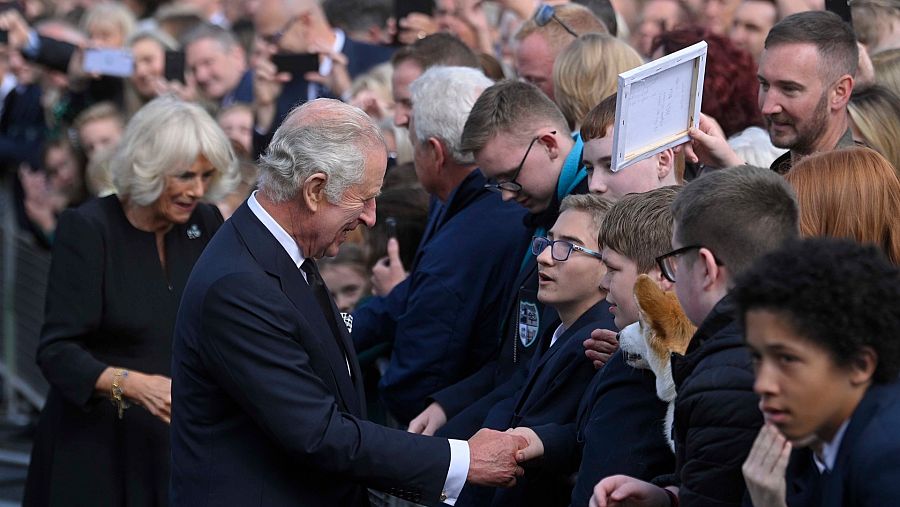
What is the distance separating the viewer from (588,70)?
216 inches

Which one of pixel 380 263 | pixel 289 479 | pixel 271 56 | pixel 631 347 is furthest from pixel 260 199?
pixel 271 56

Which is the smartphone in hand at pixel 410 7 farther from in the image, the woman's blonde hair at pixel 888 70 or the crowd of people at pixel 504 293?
the woman's blonde hair at pixel 888 70

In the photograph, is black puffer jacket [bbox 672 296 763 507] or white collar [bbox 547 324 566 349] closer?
black puffer jacket [bbox 672 296 763 507]

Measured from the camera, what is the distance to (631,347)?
11.3 feet

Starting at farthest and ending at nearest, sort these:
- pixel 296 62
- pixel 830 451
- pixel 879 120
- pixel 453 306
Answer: pixel 296 62 < pixel 453 306 < pixel 879 120 < pixel 830 451

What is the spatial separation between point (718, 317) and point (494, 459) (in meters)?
1.10

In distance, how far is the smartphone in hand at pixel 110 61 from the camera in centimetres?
929

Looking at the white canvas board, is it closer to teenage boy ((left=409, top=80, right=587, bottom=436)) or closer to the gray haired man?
teenage boy ((left=409, top=80, right=587, bottom=436))

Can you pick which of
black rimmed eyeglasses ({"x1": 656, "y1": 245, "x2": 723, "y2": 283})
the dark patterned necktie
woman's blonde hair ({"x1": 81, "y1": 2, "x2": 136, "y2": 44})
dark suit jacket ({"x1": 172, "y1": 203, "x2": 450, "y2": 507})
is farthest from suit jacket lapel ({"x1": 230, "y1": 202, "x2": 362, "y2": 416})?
woman's blonde hair ({"x1": 81, "y1": 2, "x2": 136, "y2": 44})

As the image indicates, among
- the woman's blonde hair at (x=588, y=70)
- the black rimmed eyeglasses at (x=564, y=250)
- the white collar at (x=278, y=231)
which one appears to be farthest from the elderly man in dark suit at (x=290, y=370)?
the woman's blonde hair at (x=588, y=70)

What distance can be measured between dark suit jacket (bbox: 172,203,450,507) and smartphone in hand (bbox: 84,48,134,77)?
5822 millimetres

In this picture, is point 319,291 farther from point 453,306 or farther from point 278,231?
point 453,306

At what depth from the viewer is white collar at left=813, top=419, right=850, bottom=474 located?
2.49 m

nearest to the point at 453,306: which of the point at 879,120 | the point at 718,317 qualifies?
the point at 879,120
